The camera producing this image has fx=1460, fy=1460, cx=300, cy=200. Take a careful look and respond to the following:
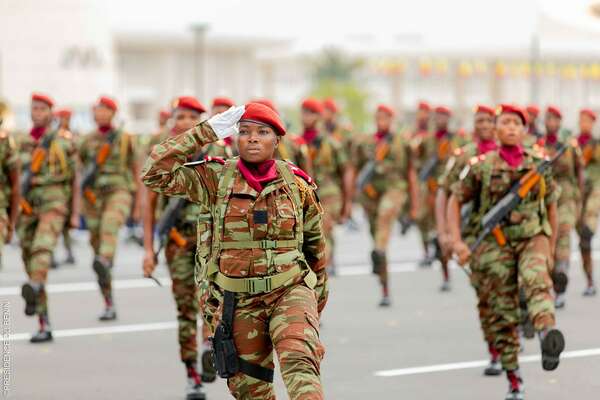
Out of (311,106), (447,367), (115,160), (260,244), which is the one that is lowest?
(447,367)

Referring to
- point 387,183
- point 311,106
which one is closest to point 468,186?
point 311,106

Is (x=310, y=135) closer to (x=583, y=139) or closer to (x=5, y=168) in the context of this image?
(x=583, y=139)

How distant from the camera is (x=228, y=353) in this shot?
6961 mm

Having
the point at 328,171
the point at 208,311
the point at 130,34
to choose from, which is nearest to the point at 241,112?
the point at 208,311

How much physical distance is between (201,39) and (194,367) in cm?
5965

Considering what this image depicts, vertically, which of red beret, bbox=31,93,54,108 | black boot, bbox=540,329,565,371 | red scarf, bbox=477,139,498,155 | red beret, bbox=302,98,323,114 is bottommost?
black boot, bbox=540,329,565,371

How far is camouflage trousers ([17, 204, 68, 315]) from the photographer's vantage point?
38.7 ft

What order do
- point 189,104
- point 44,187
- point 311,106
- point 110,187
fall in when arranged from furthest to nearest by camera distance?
point 311,106 → point 110,187 → point 44,187 → point 189,104

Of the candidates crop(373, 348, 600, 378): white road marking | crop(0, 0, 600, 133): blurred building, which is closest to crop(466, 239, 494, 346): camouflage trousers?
crop(373, 348, 600, 378): white road marking

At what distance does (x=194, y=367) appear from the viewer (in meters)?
9.61

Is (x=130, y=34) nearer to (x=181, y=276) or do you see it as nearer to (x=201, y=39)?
(x=201, y=39)

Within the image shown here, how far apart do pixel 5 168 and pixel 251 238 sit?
4426 millimetres

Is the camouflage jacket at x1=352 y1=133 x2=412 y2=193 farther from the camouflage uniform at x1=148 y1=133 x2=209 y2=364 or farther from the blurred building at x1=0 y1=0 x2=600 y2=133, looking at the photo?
the blurred building at x1=0 y1=0 x2=600 y2=133

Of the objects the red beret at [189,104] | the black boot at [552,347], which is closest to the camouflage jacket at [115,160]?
the red beret at [189,104]
